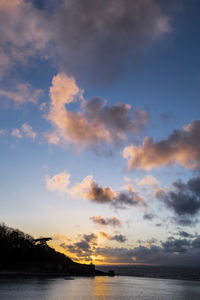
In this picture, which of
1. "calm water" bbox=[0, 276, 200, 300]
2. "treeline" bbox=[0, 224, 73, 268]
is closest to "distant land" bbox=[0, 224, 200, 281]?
"treeline" bbox=[0, 224, 73, 268]

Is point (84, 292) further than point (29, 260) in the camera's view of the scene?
No

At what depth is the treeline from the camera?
112 meters

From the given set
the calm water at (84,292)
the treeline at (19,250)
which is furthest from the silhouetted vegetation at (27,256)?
the calm water at (84,292)

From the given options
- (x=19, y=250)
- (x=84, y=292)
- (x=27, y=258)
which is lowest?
(x=84, y=292)

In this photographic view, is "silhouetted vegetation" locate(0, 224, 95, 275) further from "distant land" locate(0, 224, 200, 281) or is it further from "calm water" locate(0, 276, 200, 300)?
"calm water" locate(0, 276, 200, 300)

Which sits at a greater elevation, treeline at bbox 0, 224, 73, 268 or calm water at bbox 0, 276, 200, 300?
treeline at bbox 0, 224, 73, 268

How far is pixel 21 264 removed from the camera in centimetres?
11175

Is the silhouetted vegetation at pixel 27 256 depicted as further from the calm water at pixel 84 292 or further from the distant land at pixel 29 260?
the calm water at pixel 84 292

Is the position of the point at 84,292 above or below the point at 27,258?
below

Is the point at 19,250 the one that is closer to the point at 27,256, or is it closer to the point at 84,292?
the point at 27,256

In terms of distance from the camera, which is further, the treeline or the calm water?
the treeline

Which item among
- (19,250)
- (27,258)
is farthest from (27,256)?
(19,250)

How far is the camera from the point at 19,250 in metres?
125

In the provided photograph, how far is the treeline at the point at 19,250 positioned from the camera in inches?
4419
